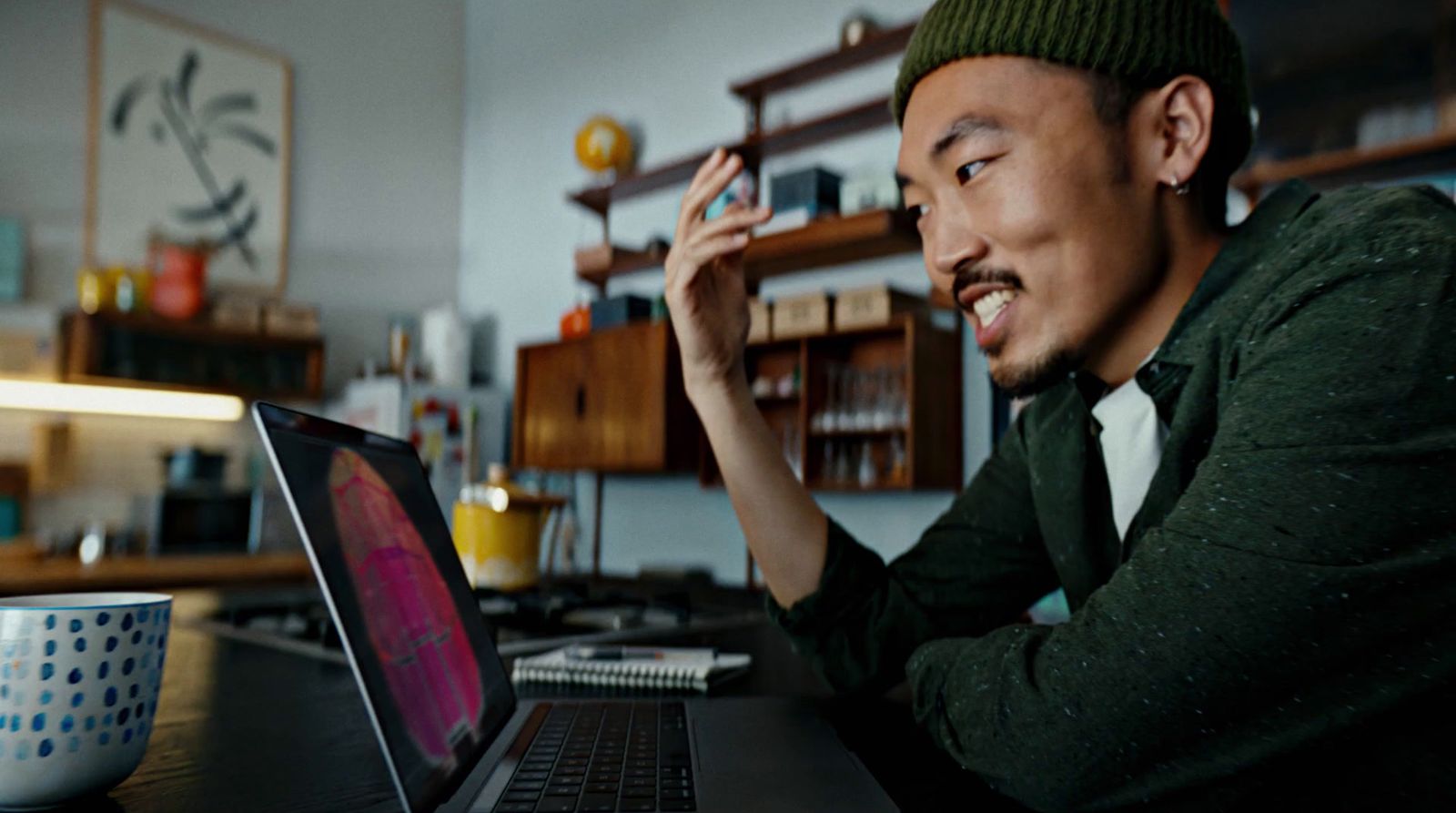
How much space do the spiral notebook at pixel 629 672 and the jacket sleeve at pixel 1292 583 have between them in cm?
37

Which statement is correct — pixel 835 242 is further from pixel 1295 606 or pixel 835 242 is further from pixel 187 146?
pixel 187 146

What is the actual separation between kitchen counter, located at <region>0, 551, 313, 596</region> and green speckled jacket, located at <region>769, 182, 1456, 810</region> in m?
3.13

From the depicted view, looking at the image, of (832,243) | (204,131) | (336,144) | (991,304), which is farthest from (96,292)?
(991,304)

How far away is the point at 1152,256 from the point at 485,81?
4.92m

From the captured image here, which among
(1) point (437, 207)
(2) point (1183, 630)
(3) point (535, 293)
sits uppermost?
(1) point (437, 207)

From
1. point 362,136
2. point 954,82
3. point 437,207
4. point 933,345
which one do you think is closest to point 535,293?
point 437,207

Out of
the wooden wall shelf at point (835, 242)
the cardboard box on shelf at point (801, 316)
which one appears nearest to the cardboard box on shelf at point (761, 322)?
the cardboard box on shelf at point (801, 316)

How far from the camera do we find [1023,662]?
59cm

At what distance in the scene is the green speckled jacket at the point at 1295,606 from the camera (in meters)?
0.49

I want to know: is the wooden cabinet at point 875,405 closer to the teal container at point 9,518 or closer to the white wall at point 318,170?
the white wall at point 318,170

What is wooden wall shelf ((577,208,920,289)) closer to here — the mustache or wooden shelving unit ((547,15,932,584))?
wooden shelving unit ((547,15,932,584))

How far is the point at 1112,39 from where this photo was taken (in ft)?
2.47

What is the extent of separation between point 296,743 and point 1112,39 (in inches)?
33.4

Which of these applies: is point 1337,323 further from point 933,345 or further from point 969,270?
point 933,345
